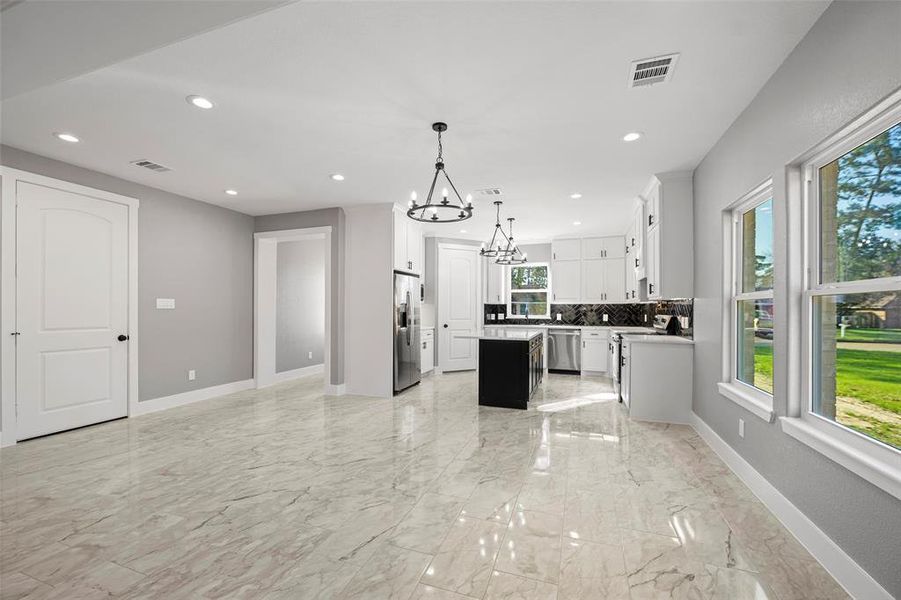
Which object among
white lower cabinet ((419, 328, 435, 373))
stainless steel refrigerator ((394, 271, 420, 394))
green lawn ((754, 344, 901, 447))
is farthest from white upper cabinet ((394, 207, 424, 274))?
green lawn ((754, 344, 901, 447))

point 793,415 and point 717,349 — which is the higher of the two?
point 717,349

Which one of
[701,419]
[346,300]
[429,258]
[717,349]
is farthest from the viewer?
[429,258]

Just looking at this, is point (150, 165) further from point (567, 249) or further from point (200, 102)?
point (567, 249)

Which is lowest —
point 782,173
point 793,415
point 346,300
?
point 793,415

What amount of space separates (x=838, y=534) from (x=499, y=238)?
20.5ft

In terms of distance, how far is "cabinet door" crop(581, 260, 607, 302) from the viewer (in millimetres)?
7398

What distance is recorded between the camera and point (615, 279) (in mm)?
7293

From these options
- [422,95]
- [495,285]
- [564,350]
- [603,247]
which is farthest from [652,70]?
[495,285]

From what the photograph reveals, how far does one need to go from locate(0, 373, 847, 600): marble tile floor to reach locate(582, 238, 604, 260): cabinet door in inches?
163

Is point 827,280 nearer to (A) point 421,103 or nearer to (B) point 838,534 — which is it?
(B) point 838,534

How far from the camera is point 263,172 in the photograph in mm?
4113

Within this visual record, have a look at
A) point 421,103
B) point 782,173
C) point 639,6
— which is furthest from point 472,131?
point 782,173

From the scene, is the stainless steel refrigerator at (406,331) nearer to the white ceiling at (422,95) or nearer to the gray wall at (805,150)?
the white ceiling at (422,95)

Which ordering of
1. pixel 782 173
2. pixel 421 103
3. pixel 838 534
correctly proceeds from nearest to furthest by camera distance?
pixel 838 534 → pixel 782 173 → pixel 421 103
